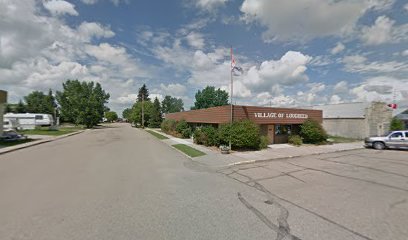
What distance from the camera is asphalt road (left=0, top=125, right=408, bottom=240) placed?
178 inches

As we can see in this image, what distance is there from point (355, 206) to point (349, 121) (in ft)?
92.7

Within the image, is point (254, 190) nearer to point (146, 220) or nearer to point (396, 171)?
point (146, 220)

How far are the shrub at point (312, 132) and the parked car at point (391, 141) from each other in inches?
154

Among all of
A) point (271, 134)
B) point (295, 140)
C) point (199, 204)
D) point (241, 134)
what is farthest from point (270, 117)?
point (199, 204)

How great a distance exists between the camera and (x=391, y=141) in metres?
19.2

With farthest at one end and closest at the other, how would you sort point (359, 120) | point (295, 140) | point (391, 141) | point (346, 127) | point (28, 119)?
point (28, 119) → point (346, 127) → point (359, 120) → point (295, 140) → point (391, 141)

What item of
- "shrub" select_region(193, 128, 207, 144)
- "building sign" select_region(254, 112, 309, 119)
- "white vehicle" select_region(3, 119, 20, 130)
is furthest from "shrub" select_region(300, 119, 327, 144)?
"white vehicle" select_region(3, 119, 20, 130)

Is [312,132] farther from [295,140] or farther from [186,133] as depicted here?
[186,133]

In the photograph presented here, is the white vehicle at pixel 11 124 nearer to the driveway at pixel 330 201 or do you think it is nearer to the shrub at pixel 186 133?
the shrub at pixel 186 133

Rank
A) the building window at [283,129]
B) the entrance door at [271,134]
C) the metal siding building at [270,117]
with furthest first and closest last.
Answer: the building window at [283,129] → the entrance door at [271,134] → the metal siding building at [270,117]

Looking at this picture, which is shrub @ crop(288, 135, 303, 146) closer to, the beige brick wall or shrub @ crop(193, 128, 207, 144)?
shrub @ crop(193, 128, 207, 144)

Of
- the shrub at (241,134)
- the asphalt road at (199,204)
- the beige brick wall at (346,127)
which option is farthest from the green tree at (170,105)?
the asphalt road at (199,204)

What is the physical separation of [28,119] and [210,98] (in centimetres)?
5268

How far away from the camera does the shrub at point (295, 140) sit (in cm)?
2110
